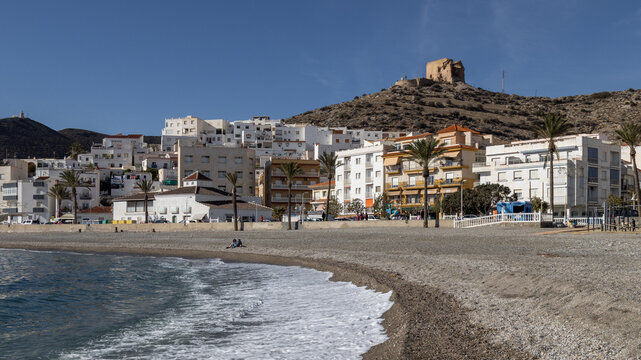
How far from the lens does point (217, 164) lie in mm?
99000

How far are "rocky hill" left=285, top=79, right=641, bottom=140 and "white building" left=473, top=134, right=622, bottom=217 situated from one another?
77647 mm

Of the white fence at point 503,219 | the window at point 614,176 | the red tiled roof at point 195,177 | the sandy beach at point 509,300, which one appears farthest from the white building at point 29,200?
the sandy beach at point 509,300

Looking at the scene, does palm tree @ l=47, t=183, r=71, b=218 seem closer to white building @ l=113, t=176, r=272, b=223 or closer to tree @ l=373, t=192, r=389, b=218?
white building @ l=113, t=176, r=272, b=223

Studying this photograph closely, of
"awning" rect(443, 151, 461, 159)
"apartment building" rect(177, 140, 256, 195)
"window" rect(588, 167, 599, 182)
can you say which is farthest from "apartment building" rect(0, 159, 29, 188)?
"window" rect(588, 167, 599, 182)

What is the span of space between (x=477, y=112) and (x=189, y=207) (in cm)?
12363

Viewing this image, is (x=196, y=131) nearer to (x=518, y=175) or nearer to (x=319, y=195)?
(x=319, y=195)

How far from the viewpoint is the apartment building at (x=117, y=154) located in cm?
13923

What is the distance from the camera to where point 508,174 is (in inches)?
2712

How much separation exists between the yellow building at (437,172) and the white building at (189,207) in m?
19.0

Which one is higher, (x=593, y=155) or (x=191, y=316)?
(x=593, y=155)

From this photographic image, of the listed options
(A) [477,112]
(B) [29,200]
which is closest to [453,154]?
(B) [29,200]

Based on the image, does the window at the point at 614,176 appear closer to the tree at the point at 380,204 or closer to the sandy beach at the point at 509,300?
the tree at the point at 380,204

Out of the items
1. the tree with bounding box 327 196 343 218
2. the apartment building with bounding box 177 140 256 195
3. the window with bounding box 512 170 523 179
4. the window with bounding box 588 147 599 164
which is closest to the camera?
the window with bounding box 588 147 599 164

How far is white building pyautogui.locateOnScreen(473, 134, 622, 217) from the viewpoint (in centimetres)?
6350
